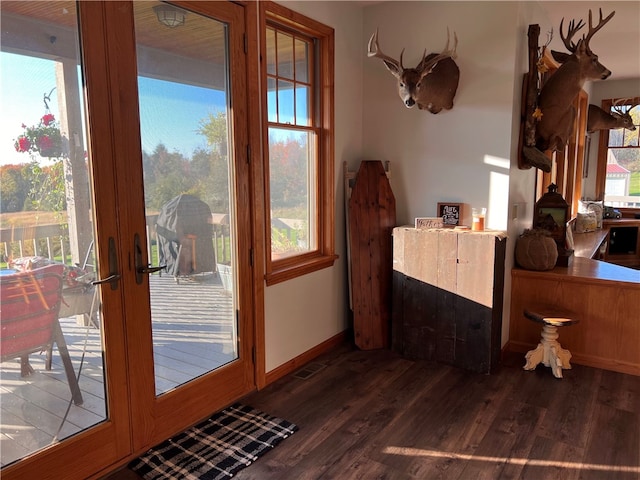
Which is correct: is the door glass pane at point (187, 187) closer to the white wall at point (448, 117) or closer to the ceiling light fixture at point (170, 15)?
the ceiling light fixture at point (170, 15)

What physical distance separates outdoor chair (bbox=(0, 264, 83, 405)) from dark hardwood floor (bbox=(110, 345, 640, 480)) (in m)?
0.72

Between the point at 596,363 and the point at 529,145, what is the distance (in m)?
1.64

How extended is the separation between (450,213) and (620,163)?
191 inches

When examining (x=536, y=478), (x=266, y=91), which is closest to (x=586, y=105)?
(x=266, y=91)

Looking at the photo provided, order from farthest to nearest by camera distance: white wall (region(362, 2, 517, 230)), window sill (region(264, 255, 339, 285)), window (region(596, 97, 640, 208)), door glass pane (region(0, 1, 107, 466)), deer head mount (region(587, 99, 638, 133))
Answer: window (region(596, 97, 640, 208)) → deer head mount (region(587, 99, 638, 133)) → white wall (region(362, 2, 517, 230)) → window sill (region(264, 255, 339, 285)) → door glass pane (region(0, 1, 107, 466))

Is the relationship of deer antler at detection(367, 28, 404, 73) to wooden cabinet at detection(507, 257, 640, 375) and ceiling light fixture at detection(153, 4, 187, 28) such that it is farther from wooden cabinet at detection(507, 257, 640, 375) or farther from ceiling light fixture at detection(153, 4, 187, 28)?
wooden cabinet at detection(507, 257, 640, 375)

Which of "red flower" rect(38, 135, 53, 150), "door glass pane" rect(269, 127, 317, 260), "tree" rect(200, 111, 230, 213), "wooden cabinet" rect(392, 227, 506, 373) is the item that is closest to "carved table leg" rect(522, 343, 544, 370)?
"wooden cabinet" rect(392, 227, 506, 373)

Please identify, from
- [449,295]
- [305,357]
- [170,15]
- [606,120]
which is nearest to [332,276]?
[305,357]

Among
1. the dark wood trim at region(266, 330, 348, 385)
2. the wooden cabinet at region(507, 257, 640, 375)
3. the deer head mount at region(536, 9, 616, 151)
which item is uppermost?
the deer head mount at region(536, 9, 616, 151)

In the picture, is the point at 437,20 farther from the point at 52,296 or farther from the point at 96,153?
the point at 52,296

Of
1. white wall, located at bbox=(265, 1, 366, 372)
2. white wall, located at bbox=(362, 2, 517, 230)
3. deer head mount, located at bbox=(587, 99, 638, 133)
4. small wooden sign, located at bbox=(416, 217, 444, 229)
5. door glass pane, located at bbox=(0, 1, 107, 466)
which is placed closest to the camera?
door glass pane, located at bbox=(0, 1, 107, 466)

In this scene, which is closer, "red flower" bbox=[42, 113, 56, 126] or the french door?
"red flower" bbox=[42, 113, 56, 126]

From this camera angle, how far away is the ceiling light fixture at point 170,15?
7.28ft

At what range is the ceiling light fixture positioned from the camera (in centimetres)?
222
